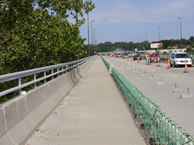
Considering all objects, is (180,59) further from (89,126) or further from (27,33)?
(89,126)

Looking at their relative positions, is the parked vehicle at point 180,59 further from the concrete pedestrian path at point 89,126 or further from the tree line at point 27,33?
the concrete pedestrian path at point 89,126

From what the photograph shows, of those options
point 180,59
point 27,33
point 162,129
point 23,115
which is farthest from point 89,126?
point 180,59

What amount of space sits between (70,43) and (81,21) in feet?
10.6

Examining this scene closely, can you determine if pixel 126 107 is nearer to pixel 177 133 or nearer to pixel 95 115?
pixel 95 115

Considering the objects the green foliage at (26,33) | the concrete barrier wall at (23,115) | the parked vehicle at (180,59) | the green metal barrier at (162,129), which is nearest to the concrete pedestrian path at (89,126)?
the concrete barrier wall at (23,115)

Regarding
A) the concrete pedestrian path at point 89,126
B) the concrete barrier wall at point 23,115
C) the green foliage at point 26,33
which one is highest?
the green foliage at point 26,33

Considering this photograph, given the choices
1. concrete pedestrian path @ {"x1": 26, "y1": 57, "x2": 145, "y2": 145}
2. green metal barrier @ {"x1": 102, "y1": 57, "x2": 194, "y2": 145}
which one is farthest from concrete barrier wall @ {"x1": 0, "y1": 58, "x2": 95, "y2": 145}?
green metal barrier @ {"x1": 102, "y1": 57, "x2": 194, "y2": 145}

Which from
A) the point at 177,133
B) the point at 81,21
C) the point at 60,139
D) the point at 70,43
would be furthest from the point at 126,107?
the point at 81,21

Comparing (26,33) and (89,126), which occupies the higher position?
(26,33)

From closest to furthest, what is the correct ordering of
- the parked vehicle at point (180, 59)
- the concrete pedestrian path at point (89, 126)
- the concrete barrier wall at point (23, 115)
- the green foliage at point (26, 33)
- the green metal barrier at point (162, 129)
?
the green metal barrier at point (162, 129), the concrete barrier wall at point (23, 115), the concrete pedestrian path at point (89, 126), the green foliage at point (26, 33), the parked vehicle at point (180, 59)

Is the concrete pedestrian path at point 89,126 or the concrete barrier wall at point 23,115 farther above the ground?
the concrete barrier wall at point 23,115

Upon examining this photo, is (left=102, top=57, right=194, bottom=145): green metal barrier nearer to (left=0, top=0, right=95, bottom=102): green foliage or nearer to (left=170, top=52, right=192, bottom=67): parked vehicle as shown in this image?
(left=0, top=0, right=95, bottom=102): green foliage

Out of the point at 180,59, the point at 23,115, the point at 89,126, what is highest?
the point at 180,59

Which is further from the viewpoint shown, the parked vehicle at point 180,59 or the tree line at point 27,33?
the parked vehicle at point 180,59
